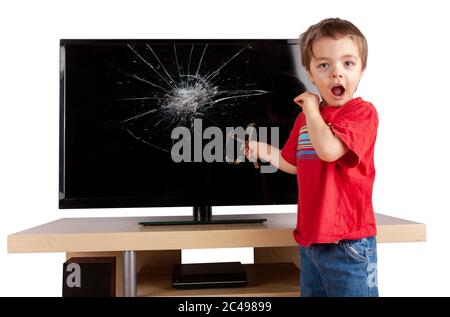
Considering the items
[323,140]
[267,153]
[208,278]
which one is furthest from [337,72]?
[208,278]

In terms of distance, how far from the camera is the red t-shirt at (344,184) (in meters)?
1.82

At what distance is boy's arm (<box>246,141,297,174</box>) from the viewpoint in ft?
7.35

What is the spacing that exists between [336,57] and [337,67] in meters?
0.03

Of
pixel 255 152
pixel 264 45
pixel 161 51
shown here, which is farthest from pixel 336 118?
pixel 161 51

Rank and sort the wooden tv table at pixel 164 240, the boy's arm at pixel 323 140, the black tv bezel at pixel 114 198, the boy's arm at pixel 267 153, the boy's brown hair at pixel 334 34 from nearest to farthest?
the boy's arm at pixel 323 140 < the boy's brown hair at pixel 334 34 < the wooden tv table at pixel 164 240 < the boy's arm at pixel 267 153 < the black tv bezel at pixel 114 198

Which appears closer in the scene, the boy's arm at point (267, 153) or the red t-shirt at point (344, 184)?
the red t-shirt at point (344, 184)

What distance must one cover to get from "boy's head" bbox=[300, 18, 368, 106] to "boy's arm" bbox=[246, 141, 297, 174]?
15.2 inches

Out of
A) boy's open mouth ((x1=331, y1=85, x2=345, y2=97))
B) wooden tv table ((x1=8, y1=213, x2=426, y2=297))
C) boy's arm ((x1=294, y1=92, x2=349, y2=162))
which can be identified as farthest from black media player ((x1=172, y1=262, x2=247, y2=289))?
boy's open mouth ((x1=331, y1=85, x2=345, y2=97))

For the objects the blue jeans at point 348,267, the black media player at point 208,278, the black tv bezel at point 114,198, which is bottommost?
the black media player at point 208,278

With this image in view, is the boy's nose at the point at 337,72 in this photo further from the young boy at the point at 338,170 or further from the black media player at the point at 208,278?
the black media player at the point at 208,278

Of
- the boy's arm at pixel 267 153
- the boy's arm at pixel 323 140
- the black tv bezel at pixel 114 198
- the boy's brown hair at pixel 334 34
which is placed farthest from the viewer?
the black tv bezel at pixel 114 198

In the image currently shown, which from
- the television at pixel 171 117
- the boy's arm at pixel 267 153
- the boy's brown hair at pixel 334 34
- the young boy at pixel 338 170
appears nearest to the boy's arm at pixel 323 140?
the young boy at pixel 338 170

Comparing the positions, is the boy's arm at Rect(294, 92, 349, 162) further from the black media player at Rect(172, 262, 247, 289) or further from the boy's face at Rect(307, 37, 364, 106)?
the black media player at Rect(172, 262, 247, 289)
